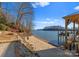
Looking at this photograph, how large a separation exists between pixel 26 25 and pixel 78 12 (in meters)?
1.44

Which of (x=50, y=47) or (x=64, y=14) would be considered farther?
(x=50, y=47)

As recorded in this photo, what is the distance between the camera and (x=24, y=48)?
265 inches

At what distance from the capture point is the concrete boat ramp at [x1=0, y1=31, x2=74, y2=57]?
6.36 m

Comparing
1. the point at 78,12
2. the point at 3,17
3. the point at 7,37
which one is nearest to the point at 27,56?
the point at 7,37

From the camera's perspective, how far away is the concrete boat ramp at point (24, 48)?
20.9 feet

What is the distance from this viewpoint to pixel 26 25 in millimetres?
6645

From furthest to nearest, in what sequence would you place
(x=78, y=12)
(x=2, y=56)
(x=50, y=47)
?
(x=50, y=47) → (x=78, y=12) → (x=2, y=56)

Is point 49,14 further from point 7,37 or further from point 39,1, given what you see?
point 7,37

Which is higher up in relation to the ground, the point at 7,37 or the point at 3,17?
the point at 3,17

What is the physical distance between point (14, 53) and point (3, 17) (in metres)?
0.98

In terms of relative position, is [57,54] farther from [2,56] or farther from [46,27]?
[2,56]

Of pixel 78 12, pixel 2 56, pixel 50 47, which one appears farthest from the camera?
pixel 50 47

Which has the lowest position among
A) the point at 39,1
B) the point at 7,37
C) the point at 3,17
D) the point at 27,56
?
the point at 27,56

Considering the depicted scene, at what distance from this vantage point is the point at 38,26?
6.52 m
